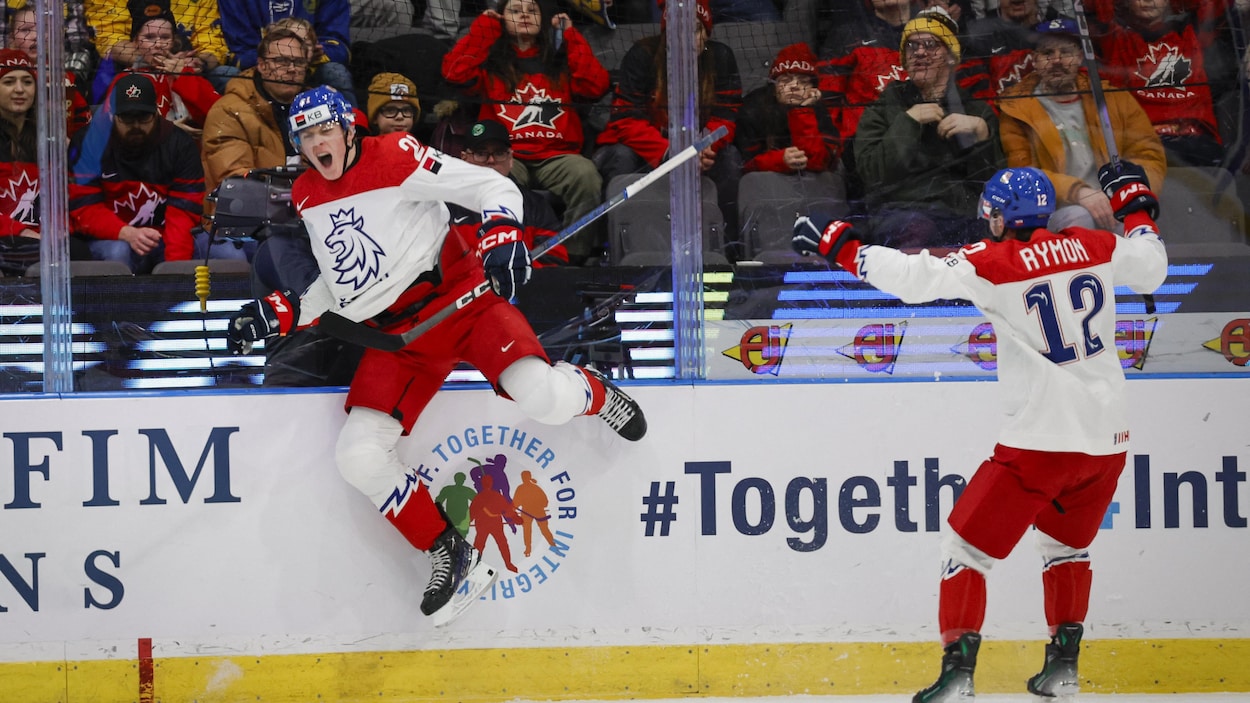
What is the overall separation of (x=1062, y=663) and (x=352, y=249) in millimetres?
1965

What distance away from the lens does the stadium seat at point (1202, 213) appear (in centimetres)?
327

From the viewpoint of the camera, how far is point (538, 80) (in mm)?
3301

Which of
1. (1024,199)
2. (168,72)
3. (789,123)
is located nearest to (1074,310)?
(1024,199)

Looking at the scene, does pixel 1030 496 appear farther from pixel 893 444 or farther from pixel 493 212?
pixel 493 212

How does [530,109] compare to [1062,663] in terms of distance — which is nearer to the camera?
[1062,663]

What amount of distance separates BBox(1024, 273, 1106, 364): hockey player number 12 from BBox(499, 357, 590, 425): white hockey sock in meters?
1.07

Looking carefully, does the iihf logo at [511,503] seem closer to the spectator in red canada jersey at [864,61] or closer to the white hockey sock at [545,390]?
the white hockey sock at [545,390]

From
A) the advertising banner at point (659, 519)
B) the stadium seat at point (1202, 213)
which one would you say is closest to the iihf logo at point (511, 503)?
the advertising banner at point (659, 519)

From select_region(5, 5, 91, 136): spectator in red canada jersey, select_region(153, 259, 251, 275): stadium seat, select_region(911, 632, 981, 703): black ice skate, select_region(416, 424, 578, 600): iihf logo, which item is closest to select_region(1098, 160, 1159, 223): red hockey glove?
select_region(911, 632, 981, 703): black ice skate

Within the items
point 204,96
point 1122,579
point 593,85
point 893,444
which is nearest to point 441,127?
point 593,85

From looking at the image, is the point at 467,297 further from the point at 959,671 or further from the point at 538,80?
the point at 959,671

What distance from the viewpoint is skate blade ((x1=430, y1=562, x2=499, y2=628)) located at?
3.13m

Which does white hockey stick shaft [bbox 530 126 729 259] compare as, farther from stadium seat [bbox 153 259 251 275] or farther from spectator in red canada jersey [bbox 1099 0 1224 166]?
spectator in red canada jersey [bbox 1099 0 1224 166]

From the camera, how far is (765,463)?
10.7ft
